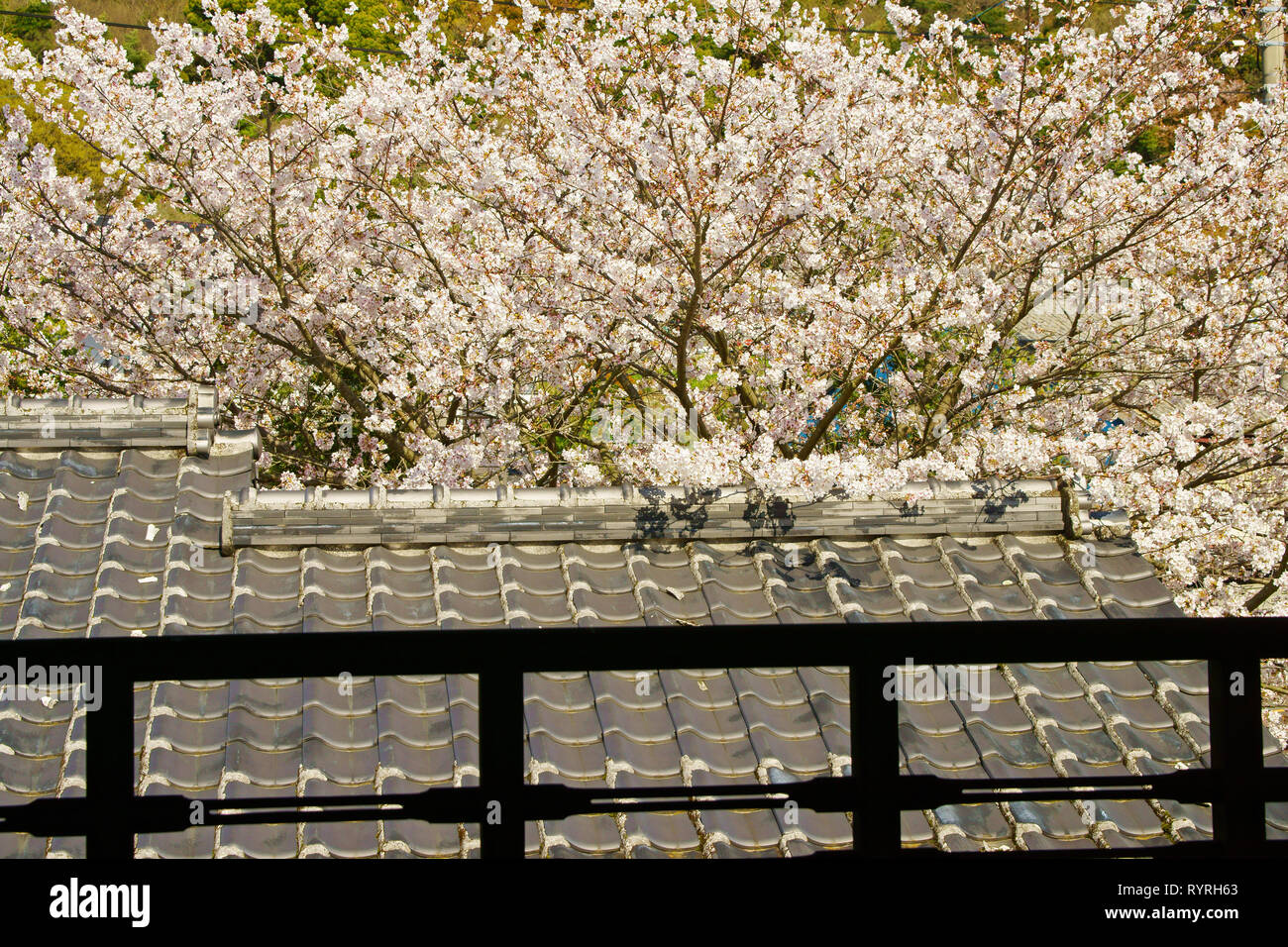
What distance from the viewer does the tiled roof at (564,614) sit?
4.37 meters

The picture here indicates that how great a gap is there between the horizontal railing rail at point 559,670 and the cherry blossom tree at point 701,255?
20.7 ft

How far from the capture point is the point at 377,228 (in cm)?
1025

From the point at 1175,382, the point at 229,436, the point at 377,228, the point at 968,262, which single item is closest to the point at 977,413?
the point at 968,262

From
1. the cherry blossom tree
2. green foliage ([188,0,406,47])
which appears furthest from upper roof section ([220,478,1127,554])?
green foliage ([188,0,406,47])

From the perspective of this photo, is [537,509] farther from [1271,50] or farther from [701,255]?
[1271,50]

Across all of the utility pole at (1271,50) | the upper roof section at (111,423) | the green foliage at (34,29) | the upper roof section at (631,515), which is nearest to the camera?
the upper roof section at (631,515)

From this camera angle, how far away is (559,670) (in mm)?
1987

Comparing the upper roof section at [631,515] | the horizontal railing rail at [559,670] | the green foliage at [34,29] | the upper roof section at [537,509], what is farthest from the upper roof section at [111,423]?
the green foliage at [34,29]

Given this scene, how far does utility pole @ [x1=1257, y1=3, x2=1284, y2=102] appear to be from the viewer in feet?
35.3

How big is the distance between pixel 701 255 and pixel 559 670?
7350mm

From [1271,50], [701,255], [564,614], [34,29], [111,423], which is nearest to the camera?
[564,614]

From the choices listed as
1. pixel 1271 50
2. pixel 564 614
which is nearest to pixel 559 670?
pixel 564 614

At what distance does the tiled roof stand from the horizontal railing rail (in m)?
2.12

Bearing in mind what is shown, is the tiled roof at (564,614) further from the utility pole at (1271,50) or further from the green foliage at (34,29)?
the green foliage at (34,29)
